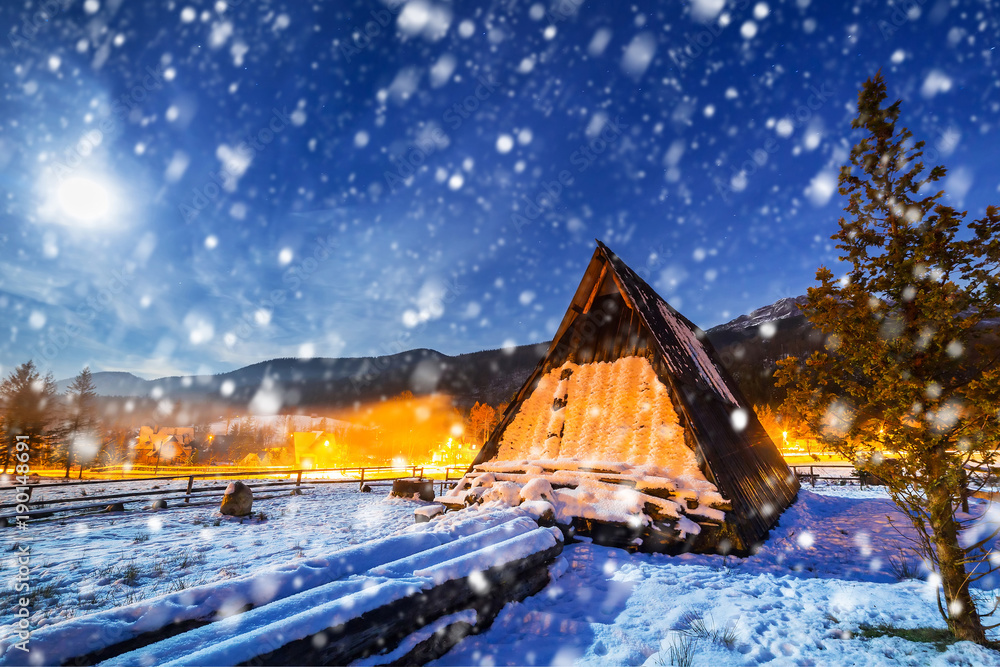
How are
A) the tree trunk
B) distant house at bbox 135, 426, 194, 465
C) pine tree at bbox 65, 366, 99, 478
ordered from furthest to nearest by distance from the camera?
distant house at bbox 135, 426, 194, 465, pine tree at bbox 65, 366, 99, 478, the tree trunk

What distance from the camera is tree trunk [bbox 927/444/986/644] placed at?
3.42 metres

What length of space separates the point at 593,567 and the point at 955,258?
5518 millimetres

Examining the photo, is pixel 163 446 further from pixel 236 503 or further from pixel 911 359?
pixel 911 359

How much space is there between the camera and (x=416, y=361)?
182m

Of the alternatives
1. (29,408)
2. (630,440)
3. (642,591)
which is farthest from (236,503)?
(29,408)

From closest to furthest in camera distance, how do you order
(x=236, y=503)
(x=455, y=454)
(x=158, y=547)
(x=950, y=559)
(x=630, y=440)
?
(x=950, y=559) → (x=158, y=547) → (x=630, y=440) → (x=236, y=503) → (x=455, y=454)

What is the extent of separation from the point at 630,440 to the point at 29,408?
39.7m

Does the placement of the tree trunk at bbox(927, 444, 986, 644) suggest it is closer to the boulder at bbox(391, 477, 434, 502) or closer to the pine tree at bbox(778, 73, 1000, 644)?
the pine tree at bbox(778, 73, 1000, 644)

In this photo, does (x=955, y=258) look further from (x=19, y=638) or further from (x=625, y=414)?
(x=19, y=638)

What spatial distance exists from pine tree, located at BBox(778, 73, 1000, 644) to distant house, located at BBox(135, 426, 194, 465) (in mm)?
85440

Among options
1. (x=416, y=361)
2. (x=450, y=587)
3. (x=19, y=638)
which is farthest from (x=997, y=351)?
(x=416, y=361)

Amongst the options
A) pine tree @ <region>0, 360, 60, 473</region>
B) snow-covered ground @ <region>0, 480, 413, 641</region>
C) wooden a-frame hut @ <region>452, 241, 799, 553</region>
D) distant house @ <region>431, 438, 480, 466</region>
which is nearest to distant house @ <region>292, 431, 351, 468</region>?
distant house @ <region>431, 438, 480, 466</region>

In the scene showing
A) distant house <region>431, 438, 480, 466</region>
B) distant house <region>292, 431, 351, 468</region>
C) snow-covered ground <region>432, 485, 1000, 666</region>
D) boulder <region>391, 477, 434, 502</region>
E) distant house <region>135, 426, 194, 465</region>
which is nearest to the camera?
snow-covered ground <region>432, 485, 1000, 666</region>

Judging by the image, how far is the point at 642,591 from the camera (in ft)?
15.3
